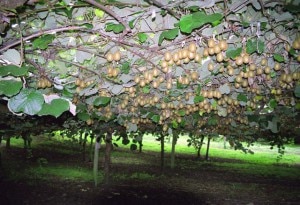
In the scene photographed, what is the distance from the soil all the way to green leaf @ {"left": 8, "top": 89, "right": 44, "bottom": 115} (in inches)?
319

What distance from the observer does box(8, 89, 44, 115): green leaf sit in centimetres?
211

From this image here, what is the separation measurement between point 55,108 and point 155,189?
10119 mm

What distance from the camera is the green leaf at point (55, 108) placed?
223 cm

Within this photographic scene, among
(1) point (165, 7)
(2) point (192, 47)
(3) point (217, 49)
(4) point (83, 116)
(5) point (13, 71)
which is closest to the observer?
(1) point (165, 7)

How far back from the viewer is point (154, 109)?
554 cm

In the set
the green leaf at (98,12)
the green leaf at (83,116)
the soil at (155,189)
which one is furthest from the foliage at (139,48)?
the soil at (155,189)

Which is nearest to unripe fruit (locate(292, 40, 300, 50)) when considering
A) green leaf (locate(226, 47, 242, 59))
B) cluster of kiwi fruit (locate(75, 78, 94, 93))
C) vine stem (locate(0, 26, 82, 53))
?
green leaf (locate(226, 47, 242, 59))

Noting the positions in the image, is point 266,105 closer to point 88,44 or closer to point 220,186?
point 88,44

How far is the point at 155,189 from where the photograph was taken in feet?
38.6

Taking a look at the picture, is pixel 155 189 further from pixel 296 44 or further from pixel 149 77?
pixel 296 44

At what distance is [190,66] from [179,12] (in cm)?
116

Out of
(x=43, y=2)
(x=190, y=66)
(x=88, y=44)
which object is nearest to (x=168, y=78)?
(x=190, y=66)

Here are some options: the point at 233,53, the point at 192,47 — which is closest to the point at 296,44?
the point at 233,53

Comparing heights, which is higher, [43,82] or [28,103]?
[43,82]
